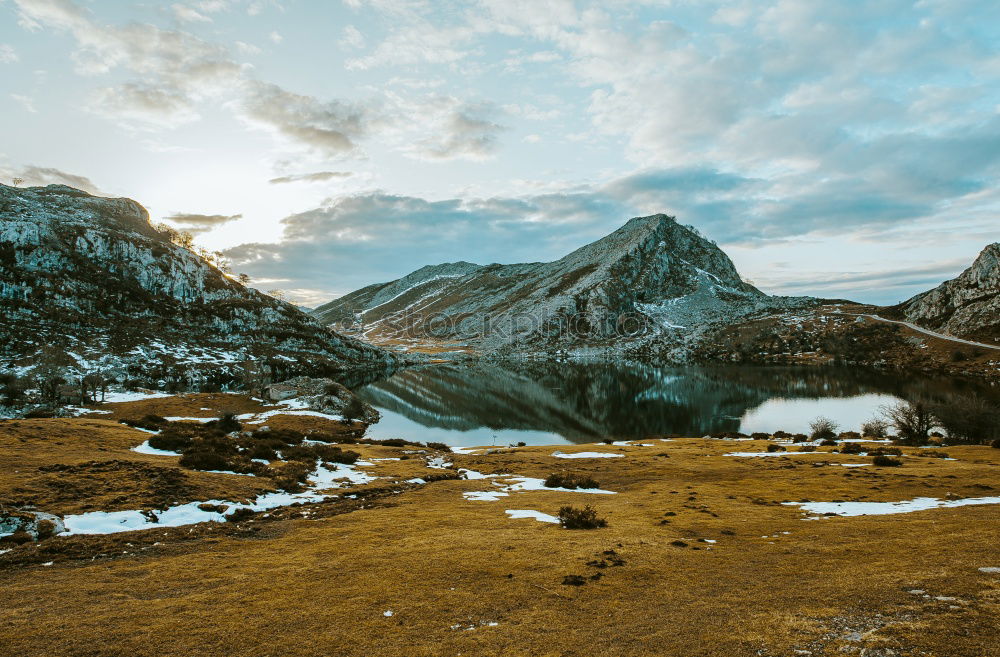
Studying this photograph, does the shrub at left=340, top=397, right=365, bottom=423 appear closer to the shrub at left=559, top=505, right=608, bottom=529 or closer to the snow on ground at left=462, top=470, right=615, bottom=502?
the snow on ground at left=462, top=470, right=615, bottom=502

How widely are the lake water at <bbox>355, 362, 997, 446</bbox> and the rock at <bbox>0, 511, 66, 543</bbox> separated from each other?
5993 cm

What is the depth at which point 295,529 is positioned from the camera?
76.2ft

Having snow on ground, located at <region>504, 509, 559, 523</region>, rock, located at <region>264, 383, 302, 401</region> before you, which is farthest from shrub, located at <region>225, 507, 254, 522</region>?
rock, located at <region>264, 383, 302, 401</region>

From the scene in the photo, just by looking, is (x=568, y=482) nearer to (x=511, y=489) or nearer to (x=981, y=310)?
(x=511, y=489)

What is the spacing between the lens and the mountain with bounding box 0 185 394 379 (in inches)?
5172

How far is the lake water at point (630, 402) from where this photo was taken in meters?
86.7

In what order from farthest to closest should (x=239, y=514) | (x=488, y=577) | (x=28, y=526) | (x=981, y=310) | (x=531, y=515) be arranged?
(x=981, y=310)
(x=531, y=515)
(x=239, y=514)
(x=28, y=526)
(x=488, y=577)

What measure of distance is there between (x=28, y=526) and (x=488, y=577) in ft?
62.0

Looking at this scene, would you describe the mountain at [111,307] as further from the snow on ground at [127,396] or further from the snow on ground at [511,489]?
the snow on ground at [511,489]

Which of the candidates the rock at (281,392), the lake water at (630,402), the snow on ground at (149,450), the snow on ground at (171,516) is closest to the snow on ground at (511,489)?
the snow on ground at (171,516)

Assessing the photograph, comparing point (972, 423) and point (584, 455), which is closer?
point (584, 455)

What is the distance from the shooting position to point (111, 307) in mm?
159000

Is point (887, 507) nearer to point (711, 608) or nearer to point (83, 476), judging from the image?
point (711, 608)

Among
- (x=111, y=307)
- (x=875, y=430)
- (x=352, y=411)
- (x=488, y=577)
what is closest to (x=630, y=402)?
(x=875, y=430)
